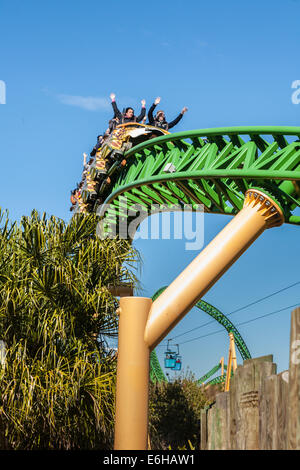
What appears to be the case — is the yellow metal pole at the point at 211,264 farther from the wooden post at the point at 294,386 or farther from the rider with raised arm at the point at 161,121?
the rider with raised arm at the point at 161,121

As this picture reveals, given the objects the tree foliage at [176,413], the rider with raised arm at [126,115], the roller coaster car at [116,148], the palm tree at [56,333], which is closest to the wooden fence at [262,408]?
the palm tree at [56,333]

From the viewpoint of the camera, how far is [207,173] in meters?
8.80

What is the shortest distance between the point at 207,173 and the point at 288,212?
Result: 1.33 metres

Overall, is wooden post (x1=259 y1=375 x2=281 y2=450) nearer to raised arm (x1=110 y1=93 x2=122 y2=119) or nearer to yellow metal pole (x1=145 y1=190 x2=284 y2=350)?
yellow metal pole (x1=145 y1=190 x2=284 y2=350)

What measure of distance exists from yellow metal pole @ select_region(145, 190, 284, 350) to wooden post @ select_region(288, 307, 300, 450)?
68.4 inches

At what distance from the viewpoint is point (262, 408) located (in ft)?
11.7

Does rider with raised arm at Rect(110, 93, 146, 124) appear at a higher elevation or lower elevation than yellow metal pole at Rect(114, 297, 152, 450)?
higher

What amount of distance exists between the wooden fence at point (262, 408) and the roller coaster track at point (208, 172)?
4107mm

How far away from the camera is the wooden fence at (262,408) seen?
3164mm

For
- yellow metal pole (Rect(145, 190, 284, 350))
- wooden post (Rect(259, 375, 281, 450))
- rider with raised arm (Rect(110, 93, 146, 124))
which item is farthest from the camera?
rider with raised arm (Rect(110, 93, 146, 124))

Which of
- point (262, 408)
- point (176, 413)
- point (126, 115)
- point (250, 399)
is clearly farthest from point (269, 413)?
point (176, 413)

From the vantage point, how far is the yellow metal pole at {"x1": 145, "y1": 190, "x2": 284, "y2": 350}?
16.2 ft

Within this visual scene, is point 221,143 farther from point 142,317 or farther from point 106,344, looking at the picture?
point 142,317

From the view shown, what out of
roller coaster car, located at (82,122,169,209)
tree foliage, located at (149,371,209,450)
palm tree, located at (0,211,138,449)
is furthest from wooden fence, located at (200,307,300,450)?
tree foliage, located at (149,371,209,450)
